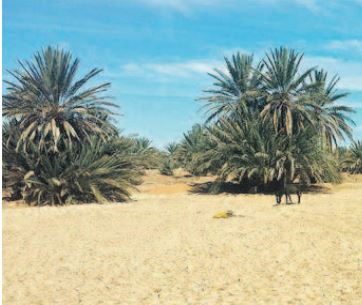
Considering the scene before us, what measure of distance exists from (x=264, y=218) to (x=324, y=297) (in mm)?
5876

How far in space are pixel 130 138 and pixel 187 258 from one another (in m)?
11.3

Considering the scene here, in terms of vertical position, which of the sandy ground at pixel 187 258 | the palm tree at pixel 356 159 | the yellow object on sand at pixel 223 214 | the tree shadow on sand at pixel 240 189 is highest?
the palm tree at pixel 356 159

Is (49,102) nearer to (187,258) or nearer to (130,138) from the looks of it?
(130,138)

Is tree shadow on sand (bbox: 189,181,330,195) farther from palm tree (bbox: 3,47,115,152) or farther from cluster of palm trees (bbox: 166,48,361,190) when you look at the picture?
palm tree (bbox: 3,47,115,152)

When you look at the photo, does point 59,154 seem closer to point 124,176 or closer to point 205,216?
point 124,176

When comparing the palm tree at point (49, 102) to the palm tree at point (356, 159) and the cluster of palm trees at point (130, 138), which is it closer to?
the cluster of palm trees at point (130, 138)

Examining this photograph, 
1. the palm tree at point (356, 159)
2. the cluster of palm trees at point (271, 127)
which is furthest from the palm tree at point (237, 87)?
the palm tree at point (356, 159)

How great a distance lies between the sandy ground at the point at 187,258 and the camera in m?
6.31

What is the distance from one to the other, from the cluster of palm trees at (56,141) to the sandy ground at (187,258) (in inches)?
147

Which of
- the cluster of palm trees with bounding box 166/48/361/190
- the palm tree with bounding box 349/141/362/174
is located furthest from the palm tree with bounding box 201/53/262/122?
the palm tree with bounding box 349/141/362/174

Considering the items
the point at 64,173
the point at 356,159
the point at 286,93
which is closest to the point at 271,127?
the point at 286,93

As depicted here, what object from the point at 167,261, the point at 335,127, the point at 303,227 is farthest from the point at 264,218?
the point at 335,127

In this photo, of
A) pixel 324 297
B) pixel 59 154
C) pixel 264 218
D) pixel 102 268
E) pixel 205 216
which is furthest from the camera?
pixel 59 154

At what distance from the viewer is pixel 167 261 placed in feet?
26.0
